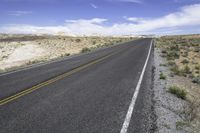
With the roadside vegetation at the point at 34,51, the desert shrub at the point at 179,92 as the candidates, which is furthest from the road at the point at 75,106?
the roadside vegetation at the point at 34,51

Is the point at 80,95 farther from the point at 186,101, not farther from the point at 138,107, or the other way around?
the point at 186,101

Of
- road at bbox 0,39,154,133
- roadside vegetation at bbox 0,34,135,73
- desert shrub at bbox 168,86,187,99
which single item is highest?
road at bbox 0,39,154,133

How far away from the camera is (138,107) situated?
285 inches

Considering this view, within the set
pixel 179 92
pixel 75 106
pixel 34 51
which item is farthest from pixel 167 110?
pixel 34 51

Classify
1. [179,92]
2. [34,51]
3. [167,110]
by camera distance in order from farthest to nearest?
[34,51] → [179,92] → [167,110]

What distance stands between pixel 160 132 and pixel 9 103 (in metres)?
5.05

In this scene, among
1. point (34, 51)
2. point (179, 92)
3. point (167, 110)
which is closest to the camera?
point (167, 110)

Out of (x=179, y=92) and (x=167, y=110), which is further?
(x=179, y=92)

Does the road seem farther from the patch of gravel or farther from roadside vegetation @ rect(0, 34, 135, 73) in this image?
roadside vegetation @ rect(0, 34, 135, 73)

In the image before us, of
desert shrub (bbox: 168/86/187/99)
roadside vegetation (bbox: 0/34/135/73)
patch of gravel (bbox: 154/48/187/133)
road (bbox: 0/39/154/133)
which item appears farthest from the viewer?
roadside vegetation (bbox: 0/34/135/73)

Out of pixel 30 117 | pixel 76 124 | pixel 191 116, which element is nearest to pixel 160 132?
pixel 191 116

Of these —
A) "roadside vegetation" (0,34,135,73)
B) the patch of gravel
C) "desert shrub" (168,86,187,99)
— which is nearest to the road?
the patch of gravel

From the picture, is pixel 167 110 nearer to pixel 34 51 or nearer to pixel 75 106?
pixel 75 106

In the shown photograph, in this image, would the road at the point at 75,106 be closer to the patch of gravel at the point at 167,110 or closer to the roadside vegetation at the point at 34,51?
the patch of gravel at the point at 167,110
